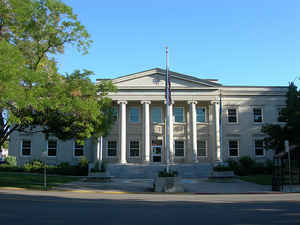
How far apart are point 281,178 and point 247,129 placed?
1699 cm

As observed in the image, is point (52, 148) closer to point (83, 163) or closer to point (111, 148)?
point (83, 163)

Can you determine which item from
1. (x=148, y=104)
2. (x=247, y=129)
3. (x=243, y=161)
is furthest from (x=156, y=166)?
(x=247, y=129)

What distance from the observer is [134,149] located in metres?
37.9

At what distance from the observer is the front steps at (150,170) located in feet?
109

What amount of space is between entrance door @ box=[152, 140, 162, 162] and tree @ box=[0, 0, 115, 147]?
721 inches

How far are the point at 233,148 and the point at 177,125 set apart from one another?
7.65 metres

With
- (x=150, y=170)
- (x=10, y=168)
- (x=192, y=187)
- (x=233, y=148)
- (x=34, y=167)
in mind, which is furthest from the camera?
(x=233, y=148)

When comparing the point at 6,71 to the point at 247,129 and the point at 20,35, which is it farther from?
the point at 247,129

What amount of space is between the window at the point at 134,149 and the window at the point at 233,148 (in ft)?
37.4

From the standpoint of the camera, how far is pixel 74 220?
28.2ft

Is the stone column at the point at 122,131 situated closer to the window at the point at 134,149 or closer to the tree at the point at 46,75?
the window at the point at 134,149

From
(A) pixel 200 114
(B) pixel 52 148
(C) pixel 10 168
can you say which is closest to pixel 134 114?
(A) pixel 200 114

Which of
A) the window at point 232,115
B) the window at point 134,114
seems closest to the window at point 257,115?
the window at point 232,115

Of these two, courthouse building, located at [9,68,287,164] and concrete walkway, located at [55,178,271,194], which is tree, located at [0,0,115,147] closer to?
concrete walkway, located at [55,178,271,194]
